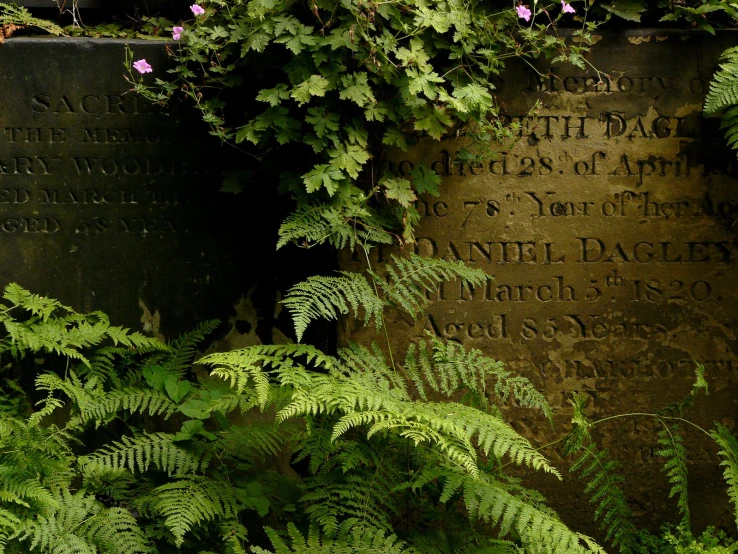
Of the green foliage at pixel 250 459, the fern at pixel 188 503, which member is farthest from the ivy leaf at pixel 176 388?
the fern at pixel 188 503

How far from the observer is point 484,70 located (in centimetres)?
345

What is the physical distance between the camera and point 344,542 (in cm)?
268

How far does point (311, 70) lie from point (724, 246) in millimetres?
2060

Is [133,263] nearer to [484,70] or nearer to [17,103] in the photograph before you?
[17,103]

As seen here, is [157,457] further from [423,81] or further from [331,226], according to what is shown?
[423,81]

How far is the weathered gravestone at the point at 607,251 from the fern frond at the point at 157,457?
109cm

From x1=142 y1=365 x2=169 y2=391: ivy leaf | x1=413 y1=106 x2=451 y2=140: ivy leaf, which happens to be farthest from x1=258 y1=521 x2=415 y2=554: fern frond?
x1=413 y1=106 x2=451 y2=140: ivy leaf

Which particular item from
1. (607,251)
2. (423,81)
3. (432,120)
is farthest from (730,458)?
(423,81)

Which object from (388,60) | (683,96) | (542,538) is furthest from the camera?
(683,96)

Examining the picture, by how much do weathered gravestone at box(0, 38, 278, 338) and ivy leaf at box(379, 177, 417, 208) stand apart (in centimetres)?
66

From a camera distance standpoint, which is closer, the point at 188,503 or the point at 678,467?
the point at 188,503

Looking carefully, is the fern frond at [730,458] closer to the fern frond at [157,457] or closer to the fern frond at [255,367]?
the fern frond at [255,367]

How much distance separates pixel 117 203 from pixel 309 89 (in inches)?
45.7

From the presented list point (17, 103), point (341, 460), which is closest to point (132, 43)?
point (17, 103)
